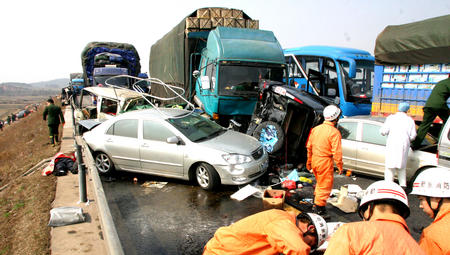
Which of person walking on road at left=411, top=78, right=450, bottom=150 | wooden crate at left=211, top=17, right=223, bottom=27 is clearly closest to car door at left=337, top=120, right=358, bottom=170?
person walking on road at left=411, top=78, right=450, bottom=150

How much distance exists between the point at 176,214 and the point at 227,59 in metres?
5.04

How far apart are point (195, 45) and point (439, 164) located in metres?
8.34

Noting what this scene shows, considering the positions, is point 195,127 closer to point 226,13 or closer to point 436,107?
point 436,107

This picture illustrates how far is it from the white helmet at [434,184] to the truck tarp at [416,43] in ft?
20.5

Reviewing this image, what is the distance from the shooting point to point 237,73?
352 inches

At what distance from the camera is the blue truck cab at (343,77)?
10281mm

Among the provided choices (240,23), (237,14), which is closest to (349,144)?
(240,23)

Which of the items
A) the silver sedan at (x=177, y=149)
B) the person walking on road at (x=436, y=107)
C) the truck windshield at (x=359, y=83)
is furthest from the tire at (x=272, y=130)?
the truck windshield at (x=359, y=83)

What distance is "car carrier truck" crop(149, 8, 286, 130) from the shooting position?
29.1ft

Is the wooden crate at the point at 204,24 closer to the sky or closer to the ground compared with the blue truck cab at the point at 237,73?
closer to the sky

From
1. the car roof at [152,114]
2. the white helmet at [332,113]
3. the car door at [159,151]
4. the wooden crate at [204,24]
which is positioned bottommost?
the car door at [159,151]

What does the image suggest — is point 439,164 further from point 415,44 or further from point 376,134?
point 415,44

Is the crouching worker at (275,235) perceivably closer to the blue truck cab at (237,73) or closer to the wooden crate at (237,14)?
the blue truck cab at (237,73)

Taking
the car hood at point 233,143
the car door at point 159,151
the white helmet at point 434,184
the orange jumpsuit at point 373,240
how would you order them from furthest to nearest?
the car door at point 159,151 < the car hood at point 233,143 < the white helmet at point 434,184 < the orange jumpsuit at point 373,240
